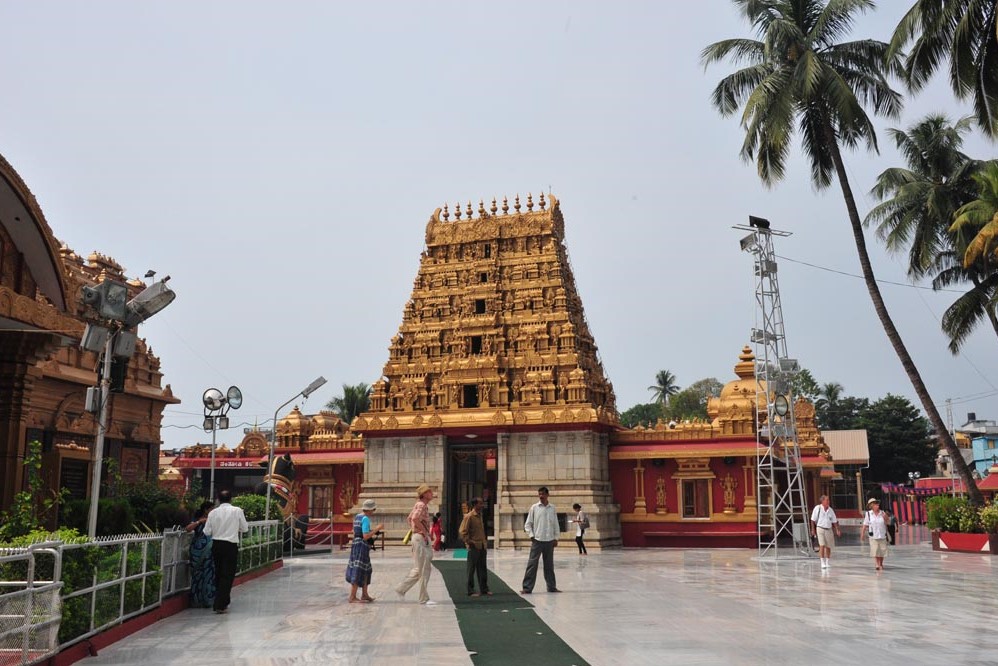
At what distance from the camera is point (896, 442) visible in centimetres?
6744

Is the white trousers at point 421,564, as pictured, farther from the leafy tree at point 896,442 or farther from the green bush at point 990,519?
the leafy tree at point 896,442

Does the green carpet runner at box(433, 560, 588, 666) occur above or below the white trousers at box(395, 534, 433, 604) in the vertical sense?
below

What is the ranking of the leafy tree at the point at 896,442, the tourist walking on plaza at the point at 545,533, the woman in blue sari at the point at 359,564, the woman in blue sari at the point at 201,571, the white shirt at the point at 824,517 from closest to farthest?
the woman in blue sari at the point at 201,571, the woman in blue sari at the point at 359,564, the tourist walking on plaza at the point at 545,533, the white shirt at the point at 824,517, the leafy tree at the point at 896,442

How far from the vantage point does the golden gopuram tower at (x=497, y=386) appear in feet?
98.8

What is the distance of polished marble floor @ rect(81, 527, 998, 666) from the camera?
845cm

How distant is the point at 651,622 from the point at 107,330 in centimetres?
751

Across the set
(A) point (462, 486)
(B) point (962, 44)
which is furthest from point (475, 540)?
(A) point (462, 486)

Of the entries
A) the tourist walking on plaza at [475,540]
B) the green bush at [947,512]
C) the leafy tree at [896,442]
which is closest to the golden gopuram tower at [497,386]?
the green bush at [947,512]

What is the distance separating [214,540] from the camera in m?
12.0

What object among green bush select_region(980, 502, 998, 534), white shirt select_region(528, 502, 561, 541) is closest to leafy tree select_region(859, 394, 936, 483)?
green bush select_region(980, 502, 998, 534)

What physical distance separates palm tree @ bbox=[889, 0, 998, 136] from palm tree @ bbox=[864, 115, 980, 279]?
12.2 meters

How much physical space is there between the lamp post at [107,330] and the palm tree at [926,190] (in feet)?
89.0

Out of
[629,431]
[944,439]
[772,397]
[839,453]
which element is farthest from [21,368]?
[839,453]

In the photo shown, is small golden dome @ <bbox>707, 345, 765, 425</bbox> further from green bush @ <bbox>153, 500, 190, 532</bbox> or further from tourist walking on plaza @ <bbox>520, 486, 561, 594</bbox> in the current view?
green bush @ <bbox>153, 500, 190, 532</bbox>
